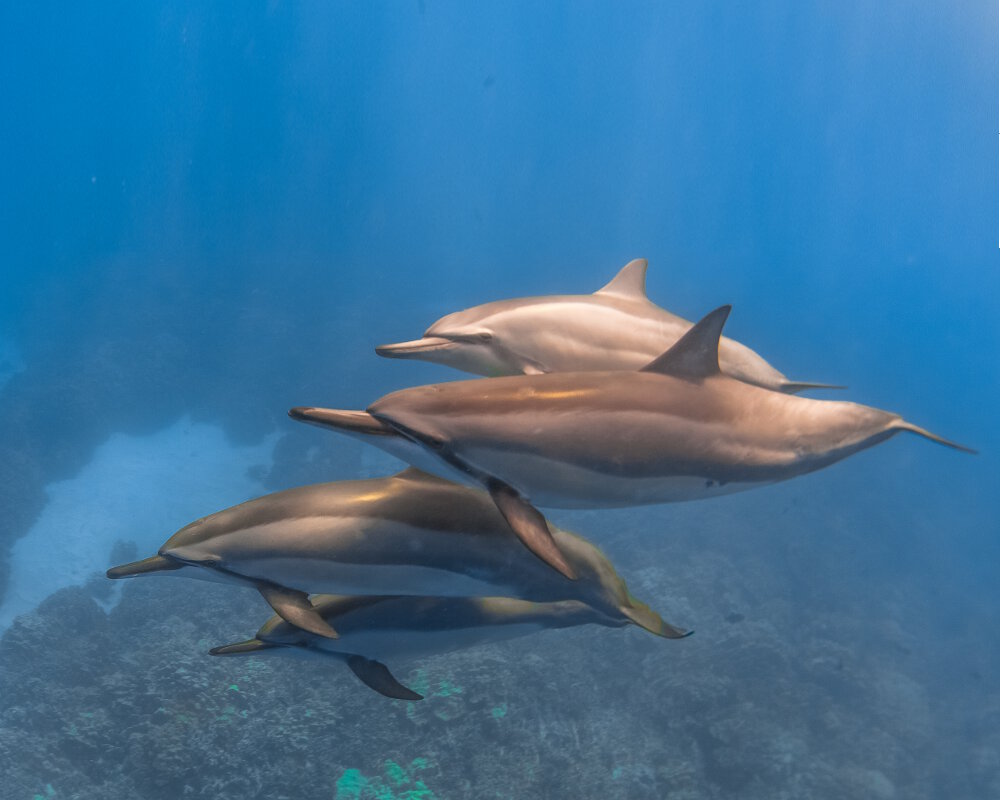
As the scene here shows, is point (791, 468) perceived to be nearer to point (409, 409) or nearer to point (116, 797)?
point (409, 409)

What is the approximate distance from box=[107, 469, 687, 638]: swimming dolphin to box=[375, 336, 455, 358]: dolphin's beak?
1.89ft

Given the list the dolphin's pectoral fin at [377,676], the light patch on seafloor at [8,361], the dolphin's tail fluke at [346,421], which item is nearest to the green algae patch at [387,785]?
the dolphin's pectoral fin at [377,676]

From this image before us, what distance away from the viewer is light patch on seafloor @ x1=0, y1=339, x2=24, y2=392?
1180 inches

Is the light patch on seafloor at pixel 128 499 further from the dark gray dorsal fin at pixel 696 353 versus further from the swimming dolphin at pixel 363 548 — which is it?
the dark gray dorsal fin at pixel 696 353

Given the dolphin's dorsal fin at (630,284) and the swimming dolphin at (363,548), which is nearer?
the swimming dolphin at (363,548)

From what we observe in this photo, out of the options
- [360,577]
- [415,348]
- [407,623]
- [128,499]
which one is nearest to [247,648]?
[407,623]

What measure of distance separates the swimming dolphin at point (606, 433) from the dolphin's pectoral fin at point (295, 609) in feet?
2.86

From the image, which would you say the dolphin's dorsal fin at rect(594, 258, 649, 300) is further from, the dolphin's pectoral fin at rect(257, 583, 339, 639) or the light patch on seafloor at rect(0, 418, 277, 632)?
the light patch on seafloor at rect(0, 418, 277, 632)

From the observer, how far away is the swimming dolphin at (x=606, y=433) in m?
2.26

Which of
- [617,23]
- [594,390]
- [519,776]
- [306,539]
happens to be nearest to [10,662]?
[519,776]

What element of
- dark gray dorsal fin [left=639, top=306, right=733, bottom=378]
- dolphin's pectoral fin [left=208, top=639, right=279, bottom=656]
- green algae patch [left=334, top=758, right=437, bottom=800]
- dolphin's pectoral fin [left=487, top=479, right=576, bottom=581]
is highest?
dark gray dorsal fin [left=639, top=306, right=733, bottom=378]

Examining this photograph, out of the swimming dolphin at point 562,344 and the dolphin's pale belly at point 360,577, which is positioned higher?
the swimming dolphin at point 562,344

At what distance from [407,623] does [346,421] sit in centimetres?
163

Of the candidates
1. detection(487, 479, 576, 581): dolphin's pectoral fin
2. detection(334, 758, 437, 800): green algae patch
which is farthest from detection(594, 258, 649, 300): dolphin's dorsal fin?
detection(334, 758, 437, 800): green algae patch
